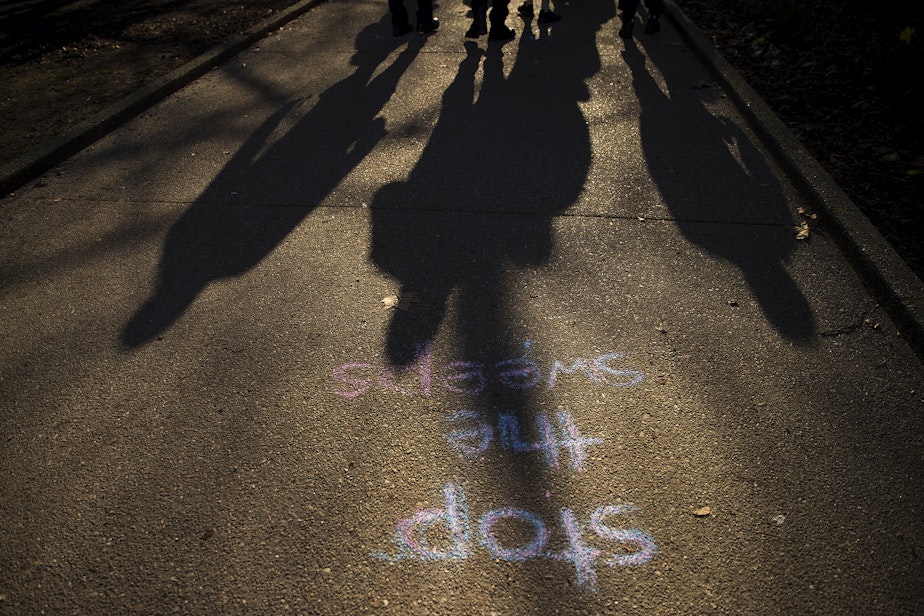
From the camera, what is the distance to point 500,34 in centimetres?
770

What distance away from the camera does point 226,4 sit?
9.25m

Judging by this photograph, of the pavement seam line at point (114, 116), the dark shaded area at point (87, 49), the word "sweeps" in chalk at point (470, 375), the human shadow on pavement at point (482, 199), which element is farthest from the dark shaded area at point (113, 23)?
the word "sweeps" in chalk at point (470, 375)

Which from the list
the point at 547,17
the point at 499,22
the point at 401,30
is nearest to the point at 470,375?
the point at 499,22

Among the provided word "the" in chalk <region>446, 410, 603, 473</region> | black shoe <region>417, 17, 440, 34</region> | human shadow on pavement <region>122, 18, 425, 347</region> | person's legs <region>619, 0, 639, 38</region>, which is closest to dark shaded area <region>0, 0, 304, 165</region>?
human shadow on pavement <region>122, 18, 425, 347</region>

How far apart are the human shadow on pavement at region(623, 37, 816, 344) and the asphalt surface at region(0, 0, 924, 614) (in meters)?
0.03

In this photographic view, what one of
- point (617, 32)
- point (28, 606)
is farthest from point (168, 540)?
point (617, 32)

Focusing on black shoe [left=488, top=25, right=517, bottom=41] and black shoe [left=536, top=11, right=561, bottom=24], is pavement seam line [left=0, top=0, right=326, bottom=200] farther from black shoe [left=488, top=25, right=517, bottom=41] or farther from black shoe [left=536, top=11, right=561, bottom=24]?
black shoe [left=536, top=11, right=561, bottom=24]

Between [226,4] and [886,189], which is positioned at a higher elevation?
[226,4]

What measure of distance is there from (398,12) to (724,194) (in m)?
5.50

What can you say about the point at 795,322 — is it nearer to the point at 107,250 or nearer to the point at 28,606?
the point at 28,606

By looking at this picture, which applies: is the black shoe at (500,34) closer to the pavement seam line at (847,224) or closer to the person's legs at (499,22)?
the person's legs at (499,22)

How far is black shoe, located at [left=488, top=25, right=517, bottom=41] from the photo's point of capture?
7.67 metres

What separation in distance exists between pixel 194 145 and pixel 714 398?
483 centimetres

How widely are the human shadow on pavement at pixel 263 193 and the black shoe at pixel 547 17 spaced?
9.73 feet
